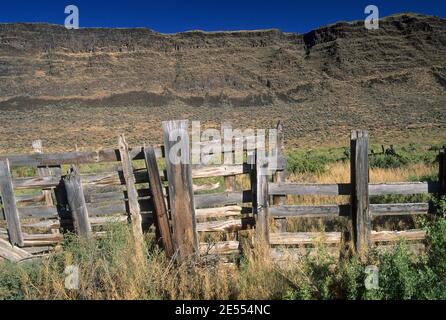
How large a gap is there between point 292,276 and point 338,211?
117 centimetres

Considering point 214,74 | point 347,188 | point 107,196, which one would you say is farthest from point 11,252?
point 214,74

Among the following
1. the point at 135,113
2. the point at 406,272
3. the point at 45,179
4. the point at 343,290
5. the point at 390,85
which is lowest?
the point at 343,290

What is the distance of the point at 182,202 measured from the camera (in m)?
4.39

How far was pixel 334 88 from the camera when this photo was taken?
6756 cm

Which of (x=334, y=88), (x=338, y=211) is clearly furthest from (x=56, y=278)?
(x=334, y=88)

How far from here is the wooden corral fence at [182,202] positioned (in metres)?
4.40

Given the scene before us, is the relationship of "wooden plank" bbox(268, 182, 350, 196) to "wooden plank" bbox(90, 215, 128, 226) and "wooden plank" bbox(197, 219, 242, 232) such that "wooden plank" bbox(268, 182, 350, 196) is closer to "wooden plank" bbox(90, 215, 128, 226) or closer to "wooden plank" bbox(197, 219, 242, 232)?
"wooden plank" bbox(197, 219, 242, 232)

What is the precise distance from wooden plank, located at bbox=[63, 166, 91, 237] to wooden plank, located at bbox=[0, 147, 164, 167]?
195 mm

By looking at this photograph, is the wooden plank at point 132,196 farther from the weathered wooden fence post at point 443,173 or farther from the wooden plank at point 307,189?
the weathered wooden fence post at point 443,173

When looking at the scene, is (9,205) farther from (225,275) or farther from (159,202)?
(225,275)

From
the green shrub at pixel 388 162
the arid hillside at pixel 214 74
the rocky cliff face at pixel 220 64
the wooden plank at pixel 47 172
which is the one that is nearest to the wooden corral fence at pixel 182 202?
the wooden plank at pixel 47 172

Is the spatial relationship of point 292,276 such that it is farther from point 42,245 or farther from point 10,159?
point 10,159

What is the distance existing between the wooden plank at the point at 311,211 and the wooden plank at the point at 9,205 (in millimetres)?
3225

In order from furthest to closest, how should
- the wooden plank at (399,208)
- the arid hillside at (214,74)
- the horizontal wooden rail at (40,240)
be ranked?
the arid hillside at (214,74) → the horizontal wooden rail at (40,240) → the wooden plank at (399,208)
